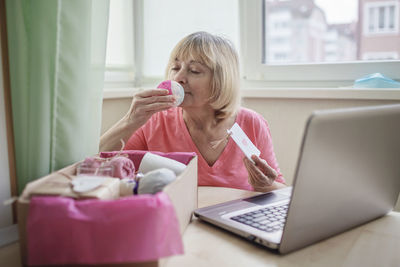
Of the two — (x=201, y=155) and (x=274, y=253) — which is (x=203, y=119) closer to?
(x=201, y=155)

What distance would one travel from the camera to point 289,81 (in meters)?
1.94

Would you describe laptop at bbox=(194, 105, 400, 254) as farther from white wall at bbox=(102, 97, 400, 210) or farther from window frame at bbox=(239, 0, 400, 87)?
window frame at bbox=(239, 0, 400, 87)

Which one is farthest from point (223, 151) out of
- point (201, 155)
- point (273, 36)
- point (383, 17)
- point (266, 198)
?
point (383, 17)

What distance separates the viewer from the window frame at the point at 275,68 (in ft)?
5.89

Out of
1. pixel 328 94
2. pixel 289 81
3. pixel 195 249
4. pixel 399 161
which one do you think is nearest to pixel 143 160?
Answer: pixel 195 249

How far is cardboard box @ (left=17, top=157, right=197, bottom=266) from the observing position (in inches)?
23.6

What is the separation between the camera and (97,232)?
56 centimetres

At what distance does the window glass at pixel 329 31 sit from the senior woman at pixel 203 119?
0.55 metres

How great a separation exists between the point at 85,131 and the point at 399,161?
2.32ft

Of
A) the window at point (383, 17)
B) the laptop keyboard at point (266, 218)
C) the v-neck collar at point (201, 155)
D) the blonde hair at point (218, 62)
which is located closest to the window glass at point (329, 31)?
the window at point (383, 17)

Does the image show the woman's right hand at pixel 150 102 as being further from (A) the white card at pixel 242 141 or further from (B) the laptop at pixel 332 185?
(B) the laptop at pixel 332 185

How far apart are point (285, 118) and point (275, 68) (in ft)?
1.04

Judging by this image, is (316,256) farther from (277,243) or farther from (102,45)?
(102,45)

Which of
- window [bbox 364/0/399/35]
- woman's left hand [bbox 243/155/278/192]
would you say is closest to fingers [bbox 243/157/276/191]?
woman's left hand [bbox 243/155/278/192]
